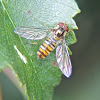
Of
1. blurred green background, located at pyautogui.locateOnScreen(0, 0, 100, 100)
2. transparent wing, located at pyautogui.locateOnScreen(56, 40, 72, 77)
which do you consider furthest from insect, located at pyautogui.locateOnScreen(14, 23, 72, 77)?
blurred green background, located at pyautogui.locateOnScreen(0, 0, 100, 100)

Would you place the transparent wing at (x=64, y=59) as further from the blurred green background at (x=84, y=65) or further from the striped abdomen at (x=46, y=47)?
the blurred green background at (x=84, y=65)

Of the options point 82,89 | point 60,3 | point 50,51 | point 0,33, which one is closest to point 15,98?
point 82,89

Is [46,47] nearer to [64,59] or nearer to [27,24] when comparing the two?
[64,59]

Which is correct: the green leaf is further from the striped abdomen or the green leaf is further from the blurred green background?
the blurred green background

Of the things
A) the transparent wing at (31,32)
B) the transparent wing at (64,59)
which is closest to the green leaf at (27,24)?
the transparent wing at (31,32)

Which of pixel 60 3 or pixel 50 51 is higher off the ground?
pixel 60 3

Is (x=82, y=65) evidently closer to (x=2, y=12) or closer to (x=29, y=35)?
(x=29, y=35)
